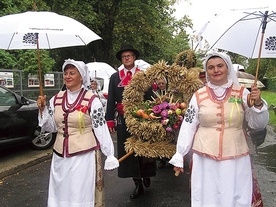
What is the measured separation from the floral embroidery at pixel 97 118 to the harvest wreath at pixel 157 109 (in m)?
0.86

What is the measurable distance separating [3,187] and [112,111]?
2.28m

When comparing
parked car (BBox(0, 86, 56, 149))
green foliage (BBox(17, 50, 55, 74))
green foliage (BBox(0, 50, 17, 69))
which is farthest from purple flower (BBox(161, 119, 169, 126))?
green foliage (BBox(0, 50, 17, 69))

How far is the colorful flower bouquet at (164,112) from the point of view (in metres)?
4.18

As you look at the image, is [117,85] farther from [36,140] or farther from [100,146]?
[36,140]

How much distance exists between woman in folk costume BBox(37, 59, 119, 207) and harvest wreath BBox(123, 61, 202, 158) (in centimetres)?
78

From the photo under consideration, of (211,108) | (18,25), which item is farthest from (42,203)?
(211,108)

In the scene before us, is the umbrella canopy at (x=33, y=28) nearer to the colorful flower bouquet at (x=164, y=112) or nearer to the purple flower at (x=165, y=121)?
the colorful flower bouquet at (x=164, y=112)

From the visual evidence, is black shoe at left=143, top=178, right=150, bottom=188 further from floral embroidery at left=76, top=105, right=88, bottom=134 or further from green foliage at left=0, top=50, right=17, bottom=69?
green foliage at left=0, top=50, right=17, bottom=69

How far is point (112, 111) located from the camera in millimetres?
5082

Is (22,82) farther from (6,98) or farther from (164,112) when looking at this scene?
(164,112)

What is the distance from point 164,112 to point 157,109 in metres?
0.12

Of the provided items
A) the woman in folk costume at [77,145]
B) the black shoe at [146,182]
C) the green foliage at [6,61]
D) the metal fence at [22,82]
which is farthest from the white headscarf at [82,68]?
the green foliage at [6,61]

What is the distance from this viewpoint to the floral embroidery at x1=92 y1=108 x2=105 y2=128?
3.39m

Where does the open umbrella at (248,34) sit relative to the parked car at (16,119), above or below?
above
